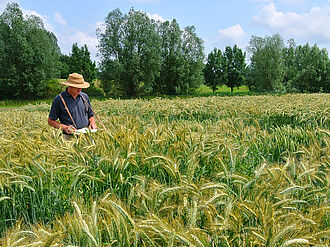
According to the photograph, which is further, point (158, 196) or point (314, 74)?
point (314, 74)

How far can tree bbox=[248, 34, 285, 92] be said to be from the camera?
185 ft

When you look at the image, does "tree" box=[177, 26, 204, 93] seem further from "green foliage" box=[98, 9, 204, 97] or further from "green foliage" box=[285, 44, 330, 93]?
"green foliage" box=[285, 44, 330, 93]

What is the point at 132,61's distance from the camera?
4116 cm

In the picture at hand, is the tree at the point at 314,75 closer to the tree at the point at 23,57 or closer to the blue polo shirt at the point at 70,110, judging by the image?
the tree at the point at 23,57

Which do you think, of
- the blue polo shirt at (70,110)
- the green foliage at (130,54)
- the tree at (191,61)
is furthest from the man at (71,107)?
the tree at (191,61)

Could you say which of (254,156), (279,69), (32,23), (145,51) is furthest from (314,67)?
(254,156)

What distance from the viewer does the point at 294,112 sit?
7402 millimetres

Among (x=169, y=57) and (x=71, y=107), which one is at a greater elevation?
(x=169, y=57)

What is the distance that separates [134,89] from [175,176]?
41.5 meters

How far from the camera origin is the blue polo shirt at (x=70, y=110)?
5004 millimetres

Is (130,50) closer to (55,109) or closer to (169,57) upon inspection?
(169,57)

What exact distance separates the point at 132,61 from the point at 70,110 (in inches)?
1468

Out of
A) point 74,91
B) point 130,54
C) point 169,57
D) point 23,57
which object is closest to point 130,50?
point 130,54

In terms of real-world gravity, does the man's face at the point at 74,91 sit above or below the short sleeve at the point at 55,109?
above
